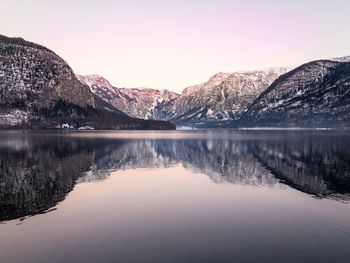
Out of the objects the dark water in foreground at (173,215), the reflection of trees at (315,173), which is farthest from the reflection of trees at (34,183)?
the reflection of trees at (315,173)

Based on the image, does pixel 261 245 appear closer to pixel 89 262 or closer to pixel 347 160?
pixel 89 262

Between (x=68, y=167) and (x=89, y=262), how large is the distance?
52997 millimetres

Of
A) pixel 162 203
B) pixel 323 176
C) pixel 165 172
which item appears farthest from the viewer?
pixel 165 172

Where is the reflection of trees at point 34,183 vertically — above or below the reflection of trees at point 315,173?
above

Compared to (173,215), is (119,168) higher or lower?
lower

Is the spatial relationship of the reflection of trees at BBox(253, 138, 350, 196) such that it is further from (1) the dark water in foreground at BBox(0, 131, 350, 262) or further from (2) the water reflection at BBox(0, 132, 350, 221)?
(1) the dark water in foreground at BBox(0, 131, 350, 262)

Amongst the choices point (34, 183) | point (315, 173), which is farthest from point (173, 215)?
point (315, 173)

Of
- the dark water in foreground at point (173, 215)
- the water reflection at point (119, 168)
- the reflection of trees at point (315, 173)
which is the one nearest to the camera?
the dark water in foreground at point (173, 215)

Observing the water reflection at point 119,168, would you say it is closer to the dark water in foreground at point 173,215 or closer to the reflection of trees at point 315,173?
the reflection of trees at point 315,173

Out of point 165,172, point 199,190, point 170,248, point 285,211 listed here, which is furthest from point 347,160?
point 170,248

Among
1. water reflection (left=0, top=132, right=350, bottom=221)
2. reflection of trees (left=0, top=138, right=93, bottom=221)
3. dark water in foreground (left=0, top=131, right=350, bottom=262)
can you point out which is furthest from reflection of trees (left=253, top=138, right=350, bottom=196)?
reflection of trees (left=0, top=138, right=93, bottom=221)

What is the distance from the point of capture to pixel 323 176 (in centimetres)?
6538

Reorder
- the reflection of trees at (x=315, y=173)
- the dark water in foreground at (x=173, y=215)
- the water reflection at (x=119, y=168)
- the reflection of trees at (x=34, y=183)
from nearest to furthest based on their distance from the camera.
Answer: the dark water in foreground at (x=173, y=215)
the reflection of trees at (x=34, y=183)
the water reflection at (x=119, y=168)
the reflection of trees at (x=315, y=173)

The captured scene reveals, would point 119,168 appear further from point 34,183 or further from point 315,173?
point 315,173
